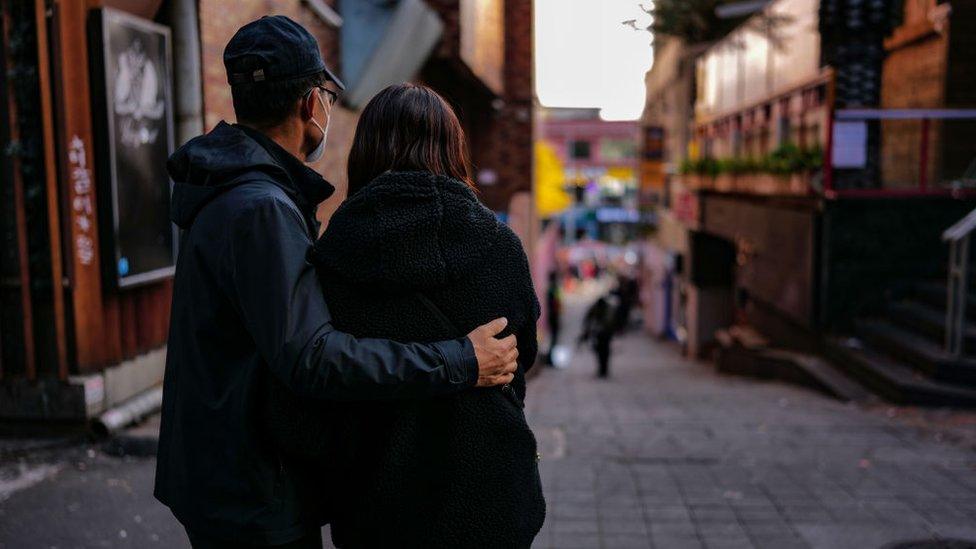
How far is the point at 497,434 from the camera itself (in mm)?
2004

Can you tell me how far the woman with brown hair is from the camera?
1922 millimetres

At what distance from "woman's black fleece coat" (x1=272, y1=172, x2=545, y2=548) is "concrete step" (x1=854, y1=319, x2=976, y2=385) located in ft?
22.1

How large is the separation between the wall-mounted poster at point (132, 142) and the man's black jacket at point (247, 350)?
3.49 metres

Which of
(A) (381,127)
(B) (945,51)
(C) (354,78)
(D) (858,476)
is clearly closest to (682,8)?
(B) (945,51)

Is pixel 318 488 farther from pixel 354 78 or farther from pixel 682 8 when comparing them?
pixel 682 8

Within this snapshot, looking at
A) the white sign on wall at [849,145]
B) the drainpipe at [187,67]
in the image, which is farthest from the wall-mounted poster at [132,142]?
the white sign on wall at [849,145]

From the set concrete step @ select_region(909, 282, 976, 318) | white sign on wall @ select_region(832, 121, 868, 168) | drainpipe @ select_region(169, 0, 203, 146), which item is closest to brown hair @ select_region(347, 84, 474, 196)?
drainpipe @ select_region(169, 0, 203, 146)

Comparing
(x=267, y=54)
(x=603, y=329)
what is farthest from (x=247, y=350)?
(x=603, y=329)

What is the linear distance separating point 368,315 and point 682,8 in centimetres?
1818

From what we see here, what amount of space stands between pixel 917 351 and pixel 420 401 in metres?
7.34

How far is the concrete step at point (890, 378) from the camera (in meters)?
7.30

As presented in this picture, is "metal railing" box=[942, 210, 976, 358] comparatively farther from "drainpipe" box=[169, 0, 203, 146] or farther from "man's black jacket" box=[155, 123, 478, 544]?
"man's black jacket" box=[155, 123, 478, 544]

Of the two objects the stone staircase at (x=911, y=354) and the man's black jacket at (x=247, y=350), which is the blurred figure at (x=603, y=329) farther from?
the man's black jacket at (x=247, y=350)

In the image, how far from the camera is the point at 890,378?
7859 millimetres
